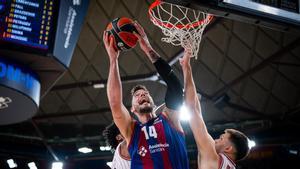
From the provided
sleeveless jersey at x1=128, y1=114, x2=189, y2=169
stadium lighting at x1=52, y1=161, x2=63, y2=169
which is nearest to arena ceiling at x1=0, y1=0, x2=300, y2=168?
stadium lighting at x1=52, y1=161, x2=63, y2=169

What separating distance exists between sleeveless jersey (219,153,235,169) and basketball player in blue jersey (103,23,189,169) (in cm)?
75

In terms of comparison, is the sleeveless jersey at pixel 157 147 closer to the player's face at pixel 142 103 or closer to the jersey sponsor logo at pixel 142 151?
the jersey sponsor logo at pixel 142 151

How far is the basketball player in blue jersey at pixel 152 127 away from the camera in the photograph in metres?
3.99

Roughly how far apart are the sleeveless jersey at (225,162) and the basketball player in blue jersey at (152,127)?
2.45 ft

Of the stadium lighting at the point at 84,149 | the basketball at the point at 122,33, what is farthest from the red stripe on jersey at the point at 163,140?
the stadium lighting at the point at 84,149

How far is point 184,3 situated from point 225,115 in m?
7.65

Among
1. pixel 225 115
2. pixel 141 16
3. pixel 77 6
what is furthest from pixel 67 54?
pixel 225 115

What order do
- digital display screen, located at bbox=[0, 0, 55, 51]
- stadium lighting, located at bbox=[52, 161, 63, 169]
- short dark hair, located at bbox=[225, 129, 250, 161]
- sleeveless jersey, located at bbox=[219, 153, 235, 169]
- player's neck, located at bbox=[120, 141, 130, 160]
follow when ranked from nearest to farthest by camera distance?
player's neck, located at bbox=[120, 141, 130, 160], sleeveless jersey, located at bbox=[219, 153, 235, 169], short dark hair, located at bbox=[225, 129, 250, 161], digital display screen, located at bbox=[0, 0, 55, 51], stadium lighting, located at bbox=[52, 161, 63, 169]

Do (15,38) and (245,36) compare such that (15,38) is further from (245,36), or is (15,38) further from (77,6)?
(245,36)

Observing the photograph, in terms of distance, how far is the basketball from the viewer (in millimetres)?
4469

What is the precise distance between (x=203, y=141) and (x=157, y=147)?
2.69 feet

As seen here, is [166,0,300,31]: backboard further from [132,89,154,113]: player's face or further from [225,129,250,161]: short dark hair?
[225,129,250,161]: short dark hair

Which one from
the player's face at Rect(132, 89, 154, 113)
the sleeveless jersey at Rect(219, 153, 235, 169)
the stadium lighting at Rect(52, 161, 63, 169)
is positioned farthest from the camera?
the stadium lighting at Rect(52, 161, 63, 169)

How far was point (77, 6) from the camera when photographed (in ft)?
21.4
